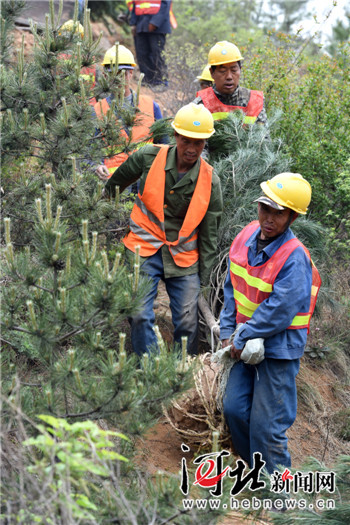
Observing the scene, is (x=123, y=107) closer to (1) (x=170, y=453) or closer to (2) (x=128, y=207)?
(2) (x=128, y=207)

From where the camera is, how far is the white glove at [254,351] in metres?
4.08

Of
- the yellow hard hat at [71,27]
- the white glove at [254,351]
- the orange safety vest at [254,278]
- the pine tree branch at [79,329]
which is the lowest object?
the white glove at [254,351]

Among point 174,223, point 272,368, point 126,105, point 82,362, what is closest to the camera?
point 82,362

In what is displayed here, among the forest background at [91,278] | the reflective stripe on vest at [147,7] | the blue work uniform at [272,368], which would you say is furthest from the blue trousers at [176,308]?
the reflective stripe on vest at [147,7]

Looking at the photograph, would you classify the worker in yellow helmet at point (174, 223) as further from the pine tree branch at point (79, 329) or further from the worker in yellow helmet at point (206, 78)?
the worker in yellow helmet at point (206, 78)

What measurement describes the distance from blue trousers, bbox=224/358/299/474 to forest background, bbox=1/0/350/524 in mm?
580

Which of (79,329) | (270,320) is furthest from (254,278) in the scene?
(79,329)

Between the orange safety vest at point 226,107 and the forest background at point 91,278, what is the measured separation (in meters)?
0.23

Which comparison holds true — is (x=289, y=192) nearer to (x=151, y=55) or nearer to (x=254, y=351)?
(x=254, y=351)

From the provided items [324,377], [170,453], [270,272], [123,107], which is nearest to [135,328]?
[170,453]

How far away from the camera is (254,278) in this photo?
4.31 m

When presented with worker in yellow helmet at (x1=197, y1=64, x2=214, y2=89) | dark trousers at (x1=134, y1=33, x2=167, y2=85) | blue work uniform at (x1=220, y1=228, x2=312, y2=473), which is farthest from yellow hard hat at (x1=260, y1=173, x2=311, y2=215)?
dark trousers at (x1=134, y1=33, x2=167, y2=85)

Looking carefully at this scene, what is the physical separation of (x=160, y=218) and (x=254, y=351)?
1582 mm

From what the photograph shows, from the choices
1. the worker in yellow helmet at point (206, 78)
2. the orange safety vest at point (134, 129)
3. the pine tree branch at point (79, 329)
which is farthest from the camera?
the worker in yellow helmet at point (206, 78)
